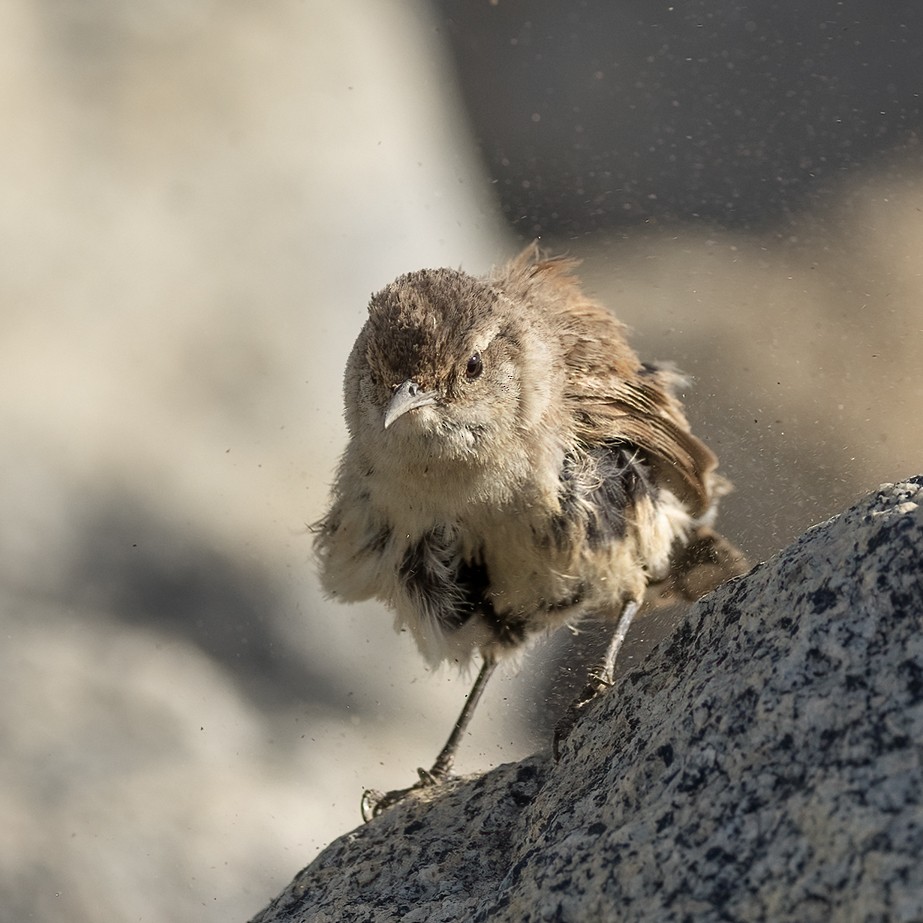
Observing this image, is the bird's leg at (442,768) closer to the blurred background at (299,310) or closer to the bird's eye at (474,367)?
the blurred background at (299,310)

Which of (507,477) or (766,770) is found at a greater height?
(507,477)

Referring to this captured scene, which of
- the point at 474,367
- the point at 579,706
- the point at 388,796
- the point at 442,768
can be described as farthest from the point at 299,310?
the point at 579,706

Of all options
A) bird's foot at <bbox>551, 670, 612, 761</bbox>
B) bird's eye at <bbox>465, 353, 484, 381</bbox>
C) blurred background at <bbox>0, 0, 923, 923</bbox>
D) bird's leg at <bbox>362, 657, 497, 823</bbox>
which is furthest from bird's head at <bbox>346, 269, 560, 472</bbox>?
blurred background at <bbox>0, 0, 923, 923</bbox>

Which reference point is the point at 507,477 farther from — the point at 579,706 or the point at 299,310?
the point at 299,310

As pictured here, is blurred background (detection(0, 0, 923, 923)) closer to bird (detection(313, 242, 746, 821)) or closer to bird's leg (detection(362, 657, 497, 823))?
bird's leg (detection(362, 657, 497, 823))

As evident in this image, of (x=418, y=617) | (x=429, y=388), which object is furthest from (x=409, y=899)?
(x=429, y=388)

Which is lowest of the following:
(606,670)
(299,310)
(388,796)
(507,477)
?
(606,670)

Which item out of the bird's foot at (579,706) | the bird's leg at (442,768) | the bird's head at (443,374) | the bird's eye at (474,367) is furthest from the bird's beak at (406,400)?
the bird's leg at (442,768)
